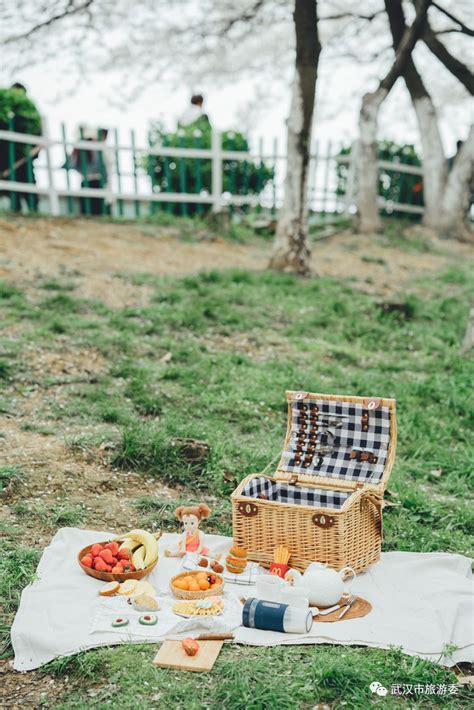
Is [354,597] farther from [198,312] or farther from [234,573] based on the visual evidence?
[198,312]

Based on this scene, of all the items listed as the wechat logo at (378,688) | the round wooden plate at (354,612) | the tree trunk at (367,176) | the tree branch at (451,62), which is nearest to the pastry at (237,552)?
the round wooden plate at (354,612)

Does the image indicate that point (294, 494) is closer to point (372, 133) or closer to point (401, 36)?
point (372, 133)

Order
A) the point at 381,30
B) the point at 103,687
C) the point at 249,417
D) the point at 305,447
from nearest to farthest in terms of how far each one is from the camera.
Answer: the point at 103,687 < the point at 305,447 < the point at 249,417 < the point at 381,30

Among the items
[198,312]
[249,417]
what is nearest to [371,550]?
[249,417]

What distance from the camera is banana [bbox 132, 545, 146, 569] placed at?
4062mm

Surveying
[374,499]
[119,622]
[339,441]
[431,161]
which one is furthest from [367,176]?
[119,622]

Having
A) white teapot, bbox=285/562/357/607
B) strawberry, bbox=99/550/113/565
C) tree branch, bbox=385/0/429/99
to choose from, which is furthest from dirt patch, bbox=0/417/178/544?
tree branch, bbox=385/0/429/99

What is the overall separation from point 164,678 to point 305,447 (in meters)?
2.15

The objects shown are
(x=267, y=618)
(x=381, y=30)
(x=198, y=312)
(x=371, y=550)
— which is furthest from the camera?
(x=381, y=30)

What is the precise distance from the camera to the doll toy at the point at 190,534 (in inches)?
170

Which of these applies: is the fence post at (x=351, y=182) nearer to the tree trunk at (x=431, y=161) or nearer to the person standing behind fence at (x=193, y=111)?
the tree trunk at (x=431, y=161)

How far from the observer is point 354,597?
399 centimetres

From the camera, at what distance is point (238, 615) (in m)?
3.73

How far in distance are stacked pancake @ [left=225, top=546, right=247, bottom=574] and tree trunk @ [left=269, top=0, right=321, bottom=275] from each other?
6.96m
